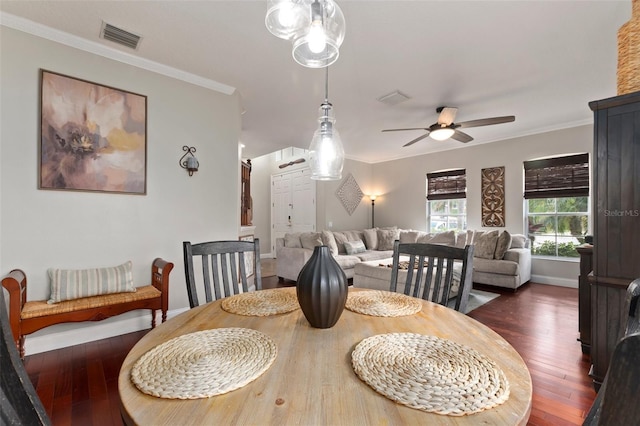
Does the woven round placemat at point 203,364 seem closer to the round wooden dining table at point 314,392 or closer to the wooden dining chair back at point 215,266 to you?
the round wooden dining table at point 314,392

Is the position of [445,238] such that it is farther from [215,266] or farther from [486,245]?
[215,266]

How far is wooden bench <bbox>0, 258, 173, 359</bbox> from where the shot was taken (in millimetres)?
1925

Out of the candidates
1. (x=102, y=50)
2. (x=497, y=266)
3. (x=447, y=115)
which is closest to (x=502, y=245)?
(x=497, y=266)

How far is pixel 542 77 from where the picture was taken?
9.76 ft

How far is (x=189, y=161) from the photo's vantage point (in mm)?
3012

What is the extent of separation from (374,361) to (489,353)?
1.20ft

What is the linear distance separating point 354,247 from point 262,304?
4.22 metres

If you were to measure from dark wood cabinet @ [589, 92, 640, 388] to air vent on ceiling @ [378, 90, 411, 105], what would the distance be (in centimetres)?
187

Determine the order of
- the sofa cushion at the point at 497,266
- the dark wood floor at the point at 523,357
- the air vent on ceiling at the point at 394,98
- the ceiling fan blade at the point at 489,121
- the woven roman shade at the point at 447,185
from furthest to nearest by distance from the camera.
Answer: the woven roman shade at the point at 447,185 → the sofa cushion at the point at 497,266 → the air vent on ceiling at the point at 394,98 → the ceiling fan blade at the point at 489,121 → the dark wood floor at the point at 523,357

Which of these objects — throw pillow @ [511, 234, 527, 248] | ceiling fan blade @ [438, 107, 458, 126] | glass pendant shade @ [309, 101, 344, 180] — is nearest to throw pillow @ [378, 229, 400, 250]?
throw pillow @ [511, 234, 527, 248]

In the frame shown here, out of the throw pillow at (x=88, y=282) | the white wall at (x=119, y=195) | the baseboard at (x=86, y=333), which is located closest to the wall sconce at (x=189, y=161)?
the white wall at (x=119, y=195)

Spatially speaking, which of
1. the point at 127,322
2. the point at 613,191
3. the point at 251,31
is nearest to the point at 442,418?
the point at 613,191

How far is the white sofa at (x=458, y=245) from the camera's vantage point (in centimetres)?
430

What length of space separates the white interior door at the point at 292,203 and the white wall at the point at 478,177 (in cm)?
175
